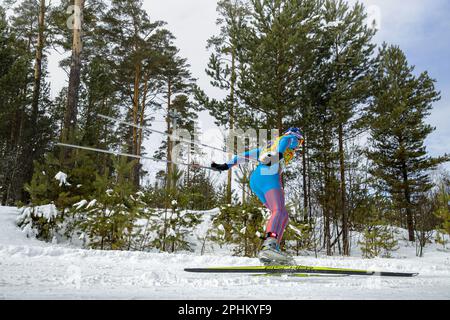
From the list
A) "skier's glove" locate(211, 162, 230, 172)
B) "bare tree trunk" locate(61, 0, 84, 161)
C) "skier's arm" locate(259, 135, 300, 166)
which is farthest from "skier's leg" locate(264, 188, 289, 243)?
"bare tree trunk" locate(61, 0, 84, 161)

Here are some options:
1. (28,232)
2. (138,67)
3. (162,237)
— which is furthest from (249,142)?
(138,67)

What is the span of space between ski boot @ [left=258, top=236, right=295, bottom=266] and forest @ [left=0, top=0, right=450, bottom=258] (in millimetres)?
1609

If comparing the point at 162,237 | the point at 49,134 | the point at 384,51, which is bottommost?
the point at 162,237

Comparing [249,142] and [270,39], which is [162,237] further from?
[270,39]

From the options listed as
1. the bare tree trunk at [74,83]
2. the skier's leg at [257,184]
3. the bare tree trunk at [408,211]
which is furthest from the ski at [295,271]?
the bare tree trunk at [408,211]

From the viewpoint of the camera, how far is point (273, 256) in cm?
365

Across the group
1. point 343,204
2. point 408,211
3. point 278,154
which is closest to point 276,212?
point 278,154

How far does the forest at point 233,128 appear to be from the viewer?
682cm

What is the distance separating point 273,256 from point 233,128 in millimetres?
8561

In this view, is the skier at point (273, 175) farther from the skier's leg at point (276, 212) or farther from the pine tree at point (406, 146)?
the pine tree at point (406, 146)

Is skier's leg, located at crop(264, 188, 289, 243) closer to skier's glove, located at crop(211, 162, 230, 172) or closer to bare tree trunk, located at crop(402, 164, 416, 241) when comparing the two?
skier's glove, located at crop(211, 162, 230, 172)

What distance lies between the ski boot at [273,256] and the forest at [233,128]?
1.61 metres

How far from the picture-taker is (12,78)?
1448 centimetres
